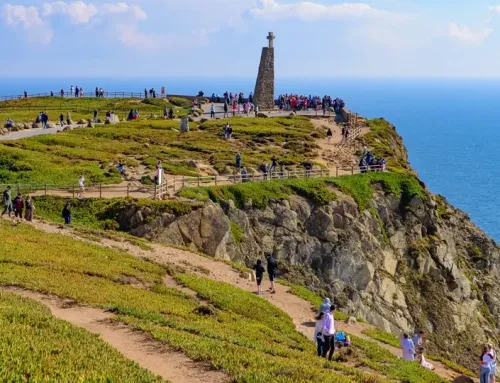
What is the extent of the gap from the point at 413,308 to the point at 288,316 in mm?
18966

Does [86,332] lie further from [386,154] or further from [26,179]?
[386,154]

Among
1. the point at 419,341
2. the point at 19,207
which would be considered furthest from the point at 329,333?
the point at 19,207

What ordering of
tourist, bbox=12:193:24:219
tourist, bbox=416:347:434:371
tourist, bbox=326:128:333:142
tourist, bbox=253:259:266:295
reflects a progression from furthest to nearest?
tourist, bbox=326:128:333:142 < tourist, bbox=12:193:24:219 < tourist, bbox=253:259:266:295 < tourist, bbox=416:347:434:371

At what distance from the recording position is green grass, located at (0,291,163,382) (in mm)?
13811

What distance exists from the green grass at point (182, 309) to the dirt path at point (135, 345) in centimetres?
28

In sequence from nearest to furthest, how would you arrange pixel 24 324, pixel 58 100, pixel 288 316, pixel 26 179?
pixel 24 324
pixel 288 316
pixel 26 179
pixel 58 100

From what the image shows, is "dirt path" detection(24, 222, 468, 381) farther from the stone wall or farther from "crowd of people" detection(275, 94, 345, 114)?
the stone wall

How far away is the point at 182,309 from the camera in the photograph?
24.0m

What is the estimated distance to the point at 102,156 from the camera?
49.5m

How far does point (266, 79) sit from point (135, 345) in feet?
222

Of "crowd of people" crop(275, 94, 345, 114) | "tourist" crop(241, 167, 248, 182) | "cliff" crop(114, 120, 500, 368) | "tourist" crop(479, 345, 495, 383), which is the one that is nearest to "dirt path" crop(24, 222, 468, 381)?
"cliff" crop(114, 120, 500, 368)

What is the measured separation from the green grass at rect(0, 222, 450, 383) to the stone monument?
5472 cm

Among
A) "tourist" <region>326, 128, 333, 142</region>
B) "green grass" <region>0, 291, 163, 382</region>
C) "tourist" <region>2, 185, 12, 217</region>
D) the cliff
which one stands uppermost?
"tourist" <region>326, 128, 333, 142</region>

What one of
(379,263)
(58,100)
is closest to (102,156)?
(379,263)
